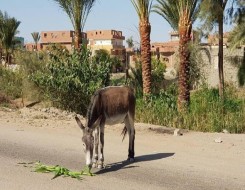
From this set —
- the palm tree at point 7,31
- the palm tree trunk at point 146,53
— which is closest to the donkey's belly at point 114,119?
the palm tree trunk at point 146,53

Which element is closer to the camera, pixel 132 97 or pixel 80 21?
pixel 132 97

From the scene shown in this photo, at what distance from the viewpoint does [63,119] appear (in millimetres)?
16562

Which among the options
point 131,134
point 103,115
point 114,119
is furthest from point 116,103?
point 131,134

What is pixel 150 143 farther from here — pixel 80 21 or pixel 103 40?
pixel 103 40

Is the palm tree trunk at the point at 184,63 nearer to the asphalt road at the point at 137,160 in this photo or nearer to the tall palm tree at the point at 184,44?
the tall palm tree at the point at 184,44

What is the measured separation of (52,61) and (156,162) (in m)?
12.3

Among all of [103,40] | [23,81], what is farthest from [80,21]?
[103,40]

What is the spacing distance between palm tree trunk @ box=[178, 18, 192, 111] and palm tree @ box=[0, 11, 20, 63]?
122 ft

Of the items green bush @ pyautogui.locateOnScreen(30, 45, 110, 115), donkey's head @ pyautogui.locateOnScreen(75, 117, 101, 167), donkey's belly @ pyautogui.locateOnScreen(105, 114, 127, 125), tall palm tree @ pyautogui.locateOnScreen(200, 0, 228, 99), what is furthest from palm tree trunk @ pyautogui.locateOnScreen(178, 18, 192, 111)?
donkey's head @ pyautogui.locateOnScreen(75, 117, 101, 167)

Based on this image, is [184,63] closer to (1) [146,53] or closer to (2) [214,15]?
(1) [146,53]

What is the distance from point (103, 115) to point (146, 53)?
13155mm

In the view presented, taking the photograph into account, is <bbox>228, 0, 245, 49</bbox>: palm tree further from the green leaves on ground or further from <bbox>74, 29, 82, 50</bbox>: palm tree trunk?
the green leaves on ground

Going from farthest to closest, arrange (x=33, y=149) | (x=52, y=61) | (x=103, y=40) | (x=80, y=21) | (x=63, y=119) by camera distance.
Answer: (x=103, y=40) < (x=80, y=21) < (x=52, y=61) < (x=63, y=119) < (x=33, y=149)

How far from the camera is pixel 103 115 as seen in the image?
29.1ft
